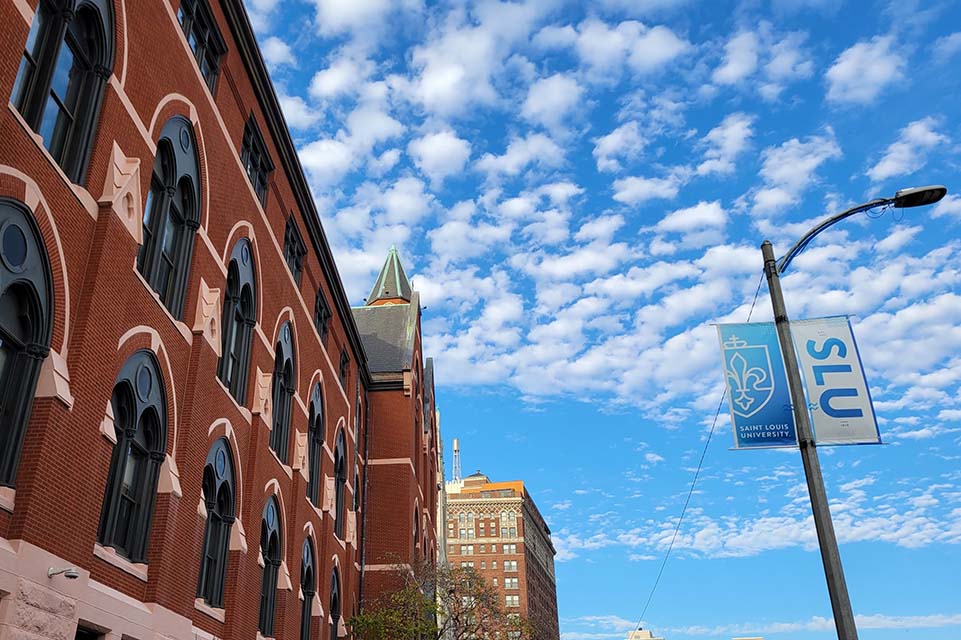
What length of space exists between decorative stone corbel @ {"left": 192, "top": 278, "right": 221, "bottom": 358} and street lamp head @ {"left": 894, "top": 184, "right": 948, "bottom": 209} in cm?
1324

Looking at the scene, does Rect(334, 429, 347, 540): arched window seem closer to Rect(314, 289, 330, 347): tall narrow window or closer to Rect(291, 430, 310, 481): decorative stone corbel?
Rect(314, 289, 330, 347): tall narrow window

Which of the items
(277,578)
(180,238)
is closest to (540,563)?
(277,578)

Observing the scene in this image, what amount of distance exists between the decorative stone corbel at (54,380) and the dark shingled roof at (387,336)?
3052 cm

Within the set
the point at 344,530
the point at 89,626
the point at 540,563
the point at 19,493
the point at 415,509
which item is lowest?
the point at 89,626

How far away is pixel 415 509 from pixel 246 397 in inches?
887

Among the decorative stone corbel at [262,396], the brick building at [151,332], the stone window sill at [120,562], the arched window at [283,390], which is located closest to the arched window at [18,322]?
the brick building at [151,332]

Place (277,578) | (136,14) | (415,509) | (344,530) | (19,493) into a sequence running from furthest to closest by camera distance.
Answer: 1. (415,509)
2. (344,530)
3. (277,578)
4. (136,14)
5. (19,493)

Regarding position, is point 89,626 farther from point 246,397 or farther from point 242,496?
point 246,397

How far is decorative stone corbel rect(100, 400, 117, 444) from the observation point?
44.4ft

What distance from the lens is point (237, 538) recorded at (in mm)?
19797

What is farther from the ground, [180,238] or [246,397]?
[180,238]

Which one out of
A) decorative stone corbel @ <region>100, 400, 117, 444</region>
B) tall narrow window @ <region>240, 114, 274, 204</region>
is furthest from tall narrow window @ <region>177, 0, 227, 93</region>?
decorative stone corbel @ <region>100, 400, 117, 444</region>

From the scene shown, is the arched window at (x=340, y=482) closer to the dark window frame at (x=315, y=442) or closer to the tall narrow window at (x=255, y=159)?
the dark window frame at (x=315, y=442)

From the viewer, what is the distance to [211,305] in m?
18.3
